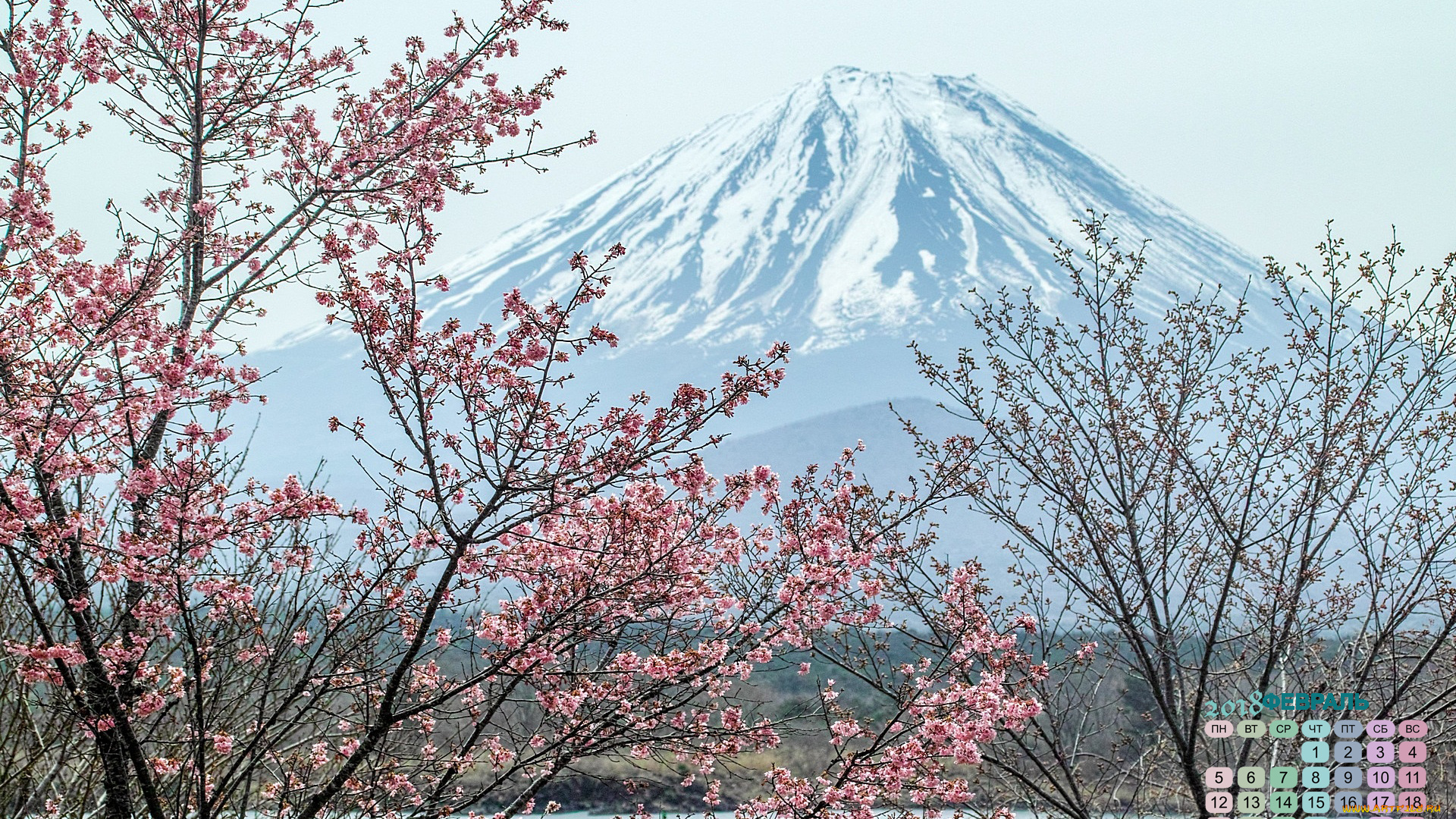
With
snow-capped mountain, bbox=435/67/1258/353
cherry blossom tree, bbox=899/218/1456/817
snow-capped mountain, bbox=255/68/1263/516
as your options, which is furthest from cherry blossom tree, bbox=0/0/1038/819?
snow-capped mountain, bbox=435/67/1258/353

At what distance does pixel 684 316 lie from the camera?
131 meters

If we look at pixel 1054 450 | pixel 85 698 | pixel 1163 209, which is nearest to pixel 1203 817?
pixel 1054 450

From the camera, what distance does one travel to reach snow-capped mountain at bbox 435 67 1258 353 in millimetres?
123188

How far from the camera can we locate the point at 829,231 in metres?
135

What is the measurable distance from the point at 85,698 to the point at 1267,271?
6.48 meters

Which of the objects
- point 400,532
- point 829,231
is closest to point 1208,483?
point 400,532

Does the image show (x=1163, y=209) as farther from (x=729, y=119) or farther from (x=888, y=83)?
(x=729, y=119)
